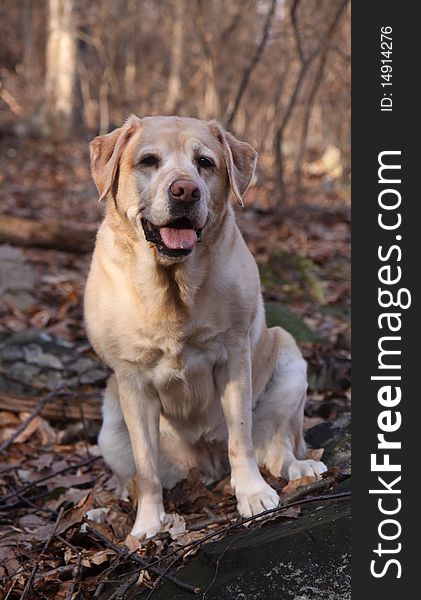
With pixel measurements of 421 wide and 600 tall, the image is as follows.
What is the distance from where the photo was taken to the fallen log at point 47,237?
321 inches

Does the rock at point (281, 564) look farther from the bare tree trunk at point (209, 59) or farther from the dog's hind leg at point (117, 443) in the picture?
the bare tree trunk at point (209, 59)

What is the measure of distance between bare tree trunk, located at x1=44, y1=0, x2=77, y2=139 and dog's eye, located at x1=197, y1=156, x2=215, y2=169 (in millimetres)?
12905

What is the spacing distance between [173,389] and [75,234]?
4811 mm

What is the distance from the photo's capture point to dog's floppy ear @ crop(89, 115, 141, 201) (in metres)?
3.51

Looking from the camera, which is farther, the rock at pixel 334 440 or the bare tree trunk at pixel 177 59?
the bare tree trunk at pixel 177 59

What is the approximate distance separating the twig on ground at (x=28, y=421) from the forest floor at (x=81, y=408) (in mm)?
13

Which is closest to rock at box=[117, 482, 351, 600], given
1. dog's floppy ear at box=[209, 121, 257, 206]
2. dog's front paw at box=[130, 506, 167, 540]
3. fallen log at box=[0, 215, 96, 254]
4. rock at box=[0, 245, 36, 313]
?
dog's front paw at box=[130, 506, 167, 540]

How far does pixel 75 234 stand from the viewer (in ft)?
26.8

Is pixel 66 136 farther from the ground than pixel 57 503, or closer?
farther from the ground

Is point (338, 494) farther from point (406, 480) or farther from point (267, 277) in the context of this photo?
point (267, 277)

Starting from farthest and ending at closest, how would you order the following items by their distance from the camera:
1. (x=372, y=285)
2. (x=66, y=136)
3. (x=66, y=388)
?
(x=66, y=136) < (x=66, y=388) < (x=372, y=285)

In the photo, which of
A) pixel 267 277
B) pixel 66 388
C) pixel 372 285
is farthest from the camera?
pixel 267 277

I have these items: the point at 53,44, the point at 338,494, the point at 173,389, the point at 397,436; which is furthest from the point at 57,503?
the point at 53,44

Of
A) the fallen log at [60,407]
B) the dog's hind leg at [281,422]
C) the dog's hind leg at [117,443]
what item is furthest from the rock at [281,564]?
the fallen log at [60,407]
